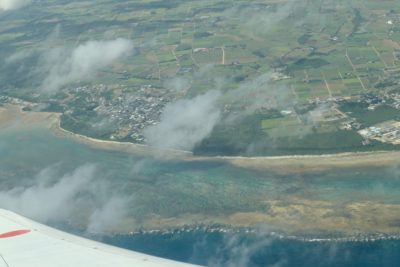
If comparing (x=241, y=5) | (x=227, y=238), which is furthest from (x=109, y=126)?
(x=241, y=5)

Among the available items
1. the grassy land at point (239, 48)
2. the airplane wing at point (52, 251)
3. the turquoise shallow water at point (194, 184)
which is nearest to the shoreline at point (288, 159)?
the turquoise shallow water at point (194, 184)

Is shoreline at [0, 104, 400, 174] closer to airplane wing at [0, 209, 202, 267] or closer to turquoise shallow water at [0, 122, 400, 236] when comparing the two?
turquoise shallow water at [0, 122, 400, 236]

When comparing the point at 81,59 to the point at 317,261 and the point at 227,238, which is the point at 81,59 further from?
the point at 317,261

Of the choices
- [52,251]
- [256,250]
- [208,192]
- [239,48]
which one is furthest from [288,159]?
[239,48]

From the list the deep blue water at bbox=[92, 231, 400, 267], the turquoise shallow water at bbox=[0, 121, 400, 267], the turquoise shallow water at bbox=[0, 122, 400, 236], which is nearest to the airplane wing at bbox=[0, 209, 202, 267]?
the deep blue water at bbox=[92, 231, 400, 267]

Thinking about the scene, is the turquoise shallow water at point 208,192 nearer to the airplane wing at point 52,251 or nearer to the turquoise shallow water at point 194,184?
the turquoise shallow water at point 194,184

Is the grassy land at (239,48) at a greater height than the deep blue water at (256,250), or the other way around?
the deep blue water at (256,250)
